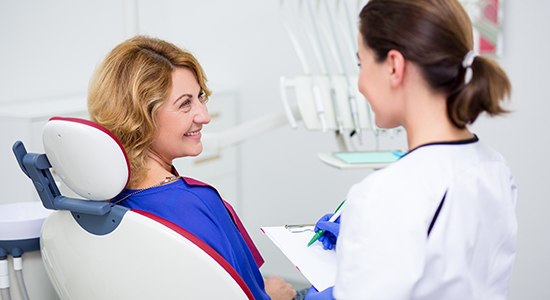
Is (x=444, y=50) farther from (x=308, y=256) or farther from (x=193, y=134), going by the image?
(x=193, y=134)

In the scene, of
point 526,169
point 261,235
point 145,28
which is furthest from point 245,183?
point 526,169

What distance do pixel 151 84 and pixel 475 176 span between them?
2.30 feet

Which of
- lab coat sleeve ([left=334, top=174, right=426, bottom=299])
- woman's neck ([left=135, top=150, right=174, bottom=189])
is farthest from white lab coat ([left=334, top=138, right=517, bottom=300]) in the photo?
woman's neck ([left=135, top=150, right=174, bottom=189])

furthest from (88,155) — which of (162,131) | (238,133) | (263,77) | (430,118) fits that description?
(263,77)

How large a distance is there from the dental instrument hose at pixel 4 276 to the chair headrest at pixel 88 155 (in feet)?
0.91

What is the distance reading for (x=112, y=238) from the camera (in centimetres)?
131

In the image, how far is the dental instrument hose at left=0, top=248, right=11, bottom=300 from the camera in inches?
57.9

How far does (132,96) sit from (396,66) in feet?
1.94

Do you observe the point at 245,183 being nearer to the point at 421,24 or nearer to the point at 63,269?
the point at 63,269

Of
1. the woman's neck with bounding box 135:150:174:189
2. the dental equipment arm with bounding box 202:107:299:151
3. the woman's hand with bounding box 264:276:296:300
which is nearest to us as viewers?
the woman's neck with bounding box 135:150:174:189

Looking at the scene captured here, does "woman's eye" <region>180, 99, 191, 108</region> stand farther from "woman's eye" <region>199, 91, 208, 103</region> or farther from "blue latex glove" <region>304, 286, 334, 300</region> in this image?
"blue latex glove" <region>304, 286, 334, 300</region>

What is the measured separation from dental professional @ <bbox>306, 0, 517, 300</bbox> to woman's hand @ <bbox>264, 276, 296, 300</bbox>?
0.64 meters

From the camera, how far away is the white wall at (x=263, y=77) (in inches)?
112

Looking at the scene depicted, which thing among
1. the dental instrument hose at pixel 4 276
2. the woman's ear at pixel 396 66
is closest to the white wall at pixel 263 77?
the dental instrument hose at pixel 4 276
